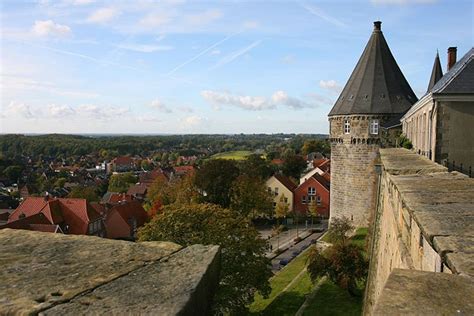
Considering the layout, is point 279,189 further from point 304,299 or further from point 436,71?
point 304,299

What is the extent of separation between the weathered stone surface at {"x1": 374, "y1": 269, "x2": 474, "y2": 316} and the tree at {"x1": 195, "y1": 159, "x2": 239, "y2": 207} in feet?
138

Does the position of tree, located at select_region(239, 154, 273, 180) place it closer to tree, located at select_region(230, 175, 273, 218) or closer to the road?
tree, located at select_region(230, 175, 273, 218)

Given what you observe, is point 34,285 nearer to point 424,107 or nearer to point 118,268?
point 118,268

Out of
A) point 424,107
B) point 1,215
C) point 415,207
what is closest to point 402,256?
point 415,207

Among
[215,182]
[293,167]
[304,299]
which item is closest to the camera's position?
[304,299]

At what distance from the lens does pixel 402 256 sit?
5.43m

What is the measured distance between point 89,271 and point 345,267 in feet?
51.6

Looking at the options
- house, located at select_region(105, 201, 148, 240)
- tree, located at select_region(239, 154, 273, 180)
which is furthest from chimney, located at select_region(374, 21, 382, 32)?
tree, located at select_region(239, 154, 273, 180)

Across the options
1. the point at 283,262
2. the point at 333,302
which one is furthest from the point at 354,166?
the point at 333,302

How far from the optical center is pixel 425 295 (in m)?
1.99

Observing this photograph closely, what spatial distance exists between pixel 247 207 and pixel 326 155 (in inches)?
2511

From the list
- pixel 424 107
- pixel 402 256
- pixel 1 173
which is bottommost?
pixel 1 173

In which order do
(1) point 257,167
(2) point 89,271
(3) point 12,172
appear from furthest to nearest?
(3) point 12,172
(1) point 257,167
(2) point 89,271

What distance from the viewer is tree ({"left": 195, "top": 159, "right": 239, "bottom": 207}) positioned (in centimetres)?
4441
